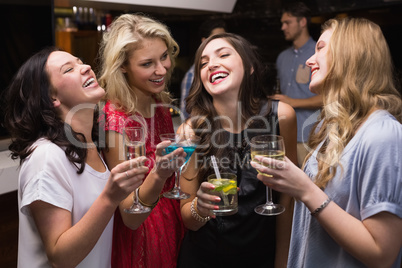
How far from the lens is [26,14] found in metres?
2.92

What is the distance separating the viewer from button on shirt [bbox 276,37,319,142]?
4.18 meters

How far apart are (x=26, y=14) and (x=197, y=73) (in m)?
1.58

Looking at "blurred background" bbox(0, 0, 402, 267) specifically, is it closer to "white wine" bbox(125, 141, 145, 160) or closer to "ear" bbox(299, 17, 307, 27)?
"ear" bbox(299, 17, 307, 27)

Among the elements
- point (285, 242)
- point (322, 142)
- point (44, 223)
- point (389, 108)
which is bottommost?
point (285, 242)

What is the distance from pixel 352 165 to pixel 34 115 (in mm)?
1121

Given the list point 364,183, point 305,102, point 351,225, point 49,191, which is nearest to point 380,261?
point 351,225

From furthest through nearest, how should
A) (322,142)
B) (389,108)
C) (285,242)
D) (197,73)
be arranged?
(197,73), (285,242), (322,142), (389,108)

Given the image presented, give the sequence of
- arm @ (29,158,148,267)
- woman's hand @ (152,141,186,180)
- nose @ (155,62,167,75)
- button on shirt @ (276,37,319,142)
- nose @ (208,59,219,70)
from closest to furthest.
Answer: arm @ (29,158,148,267) → woman's hand @ (152,141,186,180) → nose @ (208,59,219,70) → nose @ (155,62,167,75) → button on shirt @ (276,37,319,142)

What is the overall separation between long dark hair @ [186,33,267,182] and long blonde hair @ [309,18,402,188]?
569 mm

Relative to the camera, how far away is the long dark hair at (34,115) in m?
1.53

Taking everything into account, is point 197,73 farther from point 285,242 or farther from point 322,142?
point 285,242

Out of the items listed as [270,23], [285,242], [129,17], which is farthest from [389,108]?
[270,23]

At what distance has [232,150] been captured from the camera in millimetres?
1882

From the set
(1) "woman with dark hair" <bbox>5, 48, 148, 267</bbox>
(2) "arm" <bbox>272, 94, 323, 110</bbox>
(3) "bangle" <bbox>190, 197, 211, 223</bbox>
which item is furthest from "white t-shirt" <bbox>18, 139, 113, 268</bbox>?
(2) "arm" <bbox>272, 94, 323, 110</bbox>
